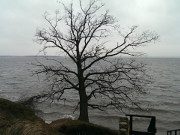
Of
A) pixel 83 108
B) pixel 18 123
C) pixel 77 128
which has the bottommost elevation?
pixel 83 108

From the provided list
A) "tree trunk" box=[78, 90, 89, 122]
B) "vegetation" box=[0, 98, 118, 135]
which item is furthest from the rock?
"tree trunk" box=[78, 90, 89, 122]

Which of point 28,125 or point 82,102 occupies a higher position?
point 28,125

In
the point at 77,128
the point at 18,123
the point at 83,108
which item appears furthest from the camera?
the point at 83,108

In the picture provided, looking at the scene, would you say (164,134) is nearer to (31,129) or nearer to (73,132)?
(73,132)

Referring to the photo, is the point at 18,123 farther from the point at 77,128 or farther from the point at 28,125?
the point at 77,128

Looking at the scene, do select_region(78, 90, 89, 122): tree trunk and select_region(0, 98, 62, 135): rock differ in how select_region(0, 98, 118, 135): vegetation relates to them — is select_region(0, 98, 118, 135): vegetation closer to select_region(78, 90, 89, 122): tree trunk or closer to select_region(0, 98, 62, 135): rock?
select_region(0, 98, 62, 135): rock

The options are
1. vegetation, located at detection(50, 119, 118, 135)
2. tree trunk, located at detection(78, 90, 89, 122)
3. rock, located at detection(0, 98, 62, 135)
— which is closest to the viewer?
rock, located at detection(0, 98, 62, 135)

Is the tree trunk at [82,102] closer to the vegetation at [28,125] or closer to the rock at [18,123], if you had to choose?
the vegetation at [28,125]

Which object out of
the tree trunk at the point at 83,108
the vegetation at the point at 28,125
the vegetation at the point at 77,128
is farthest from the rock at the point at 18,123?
the tree trunk at the point at 83,108

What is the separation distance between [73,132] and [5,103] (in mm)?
3344

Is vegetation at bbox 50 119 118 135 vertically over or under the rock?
under

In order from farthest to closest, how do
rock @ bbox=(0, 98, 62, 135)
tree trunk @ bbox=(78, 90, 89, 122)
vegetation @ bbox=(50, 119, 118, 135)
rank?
1. tree trunk @ bbox=(78, 90, 89, 122)
2. vegetation @ bbox=(50, 119, 118, 135)
3. rock @ bbox=(0, 98, 62, 135)

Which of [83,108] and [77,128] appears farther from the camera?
[83,108]

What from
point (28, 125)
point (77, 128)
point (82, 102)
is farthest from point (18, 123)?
point (82, 102)
